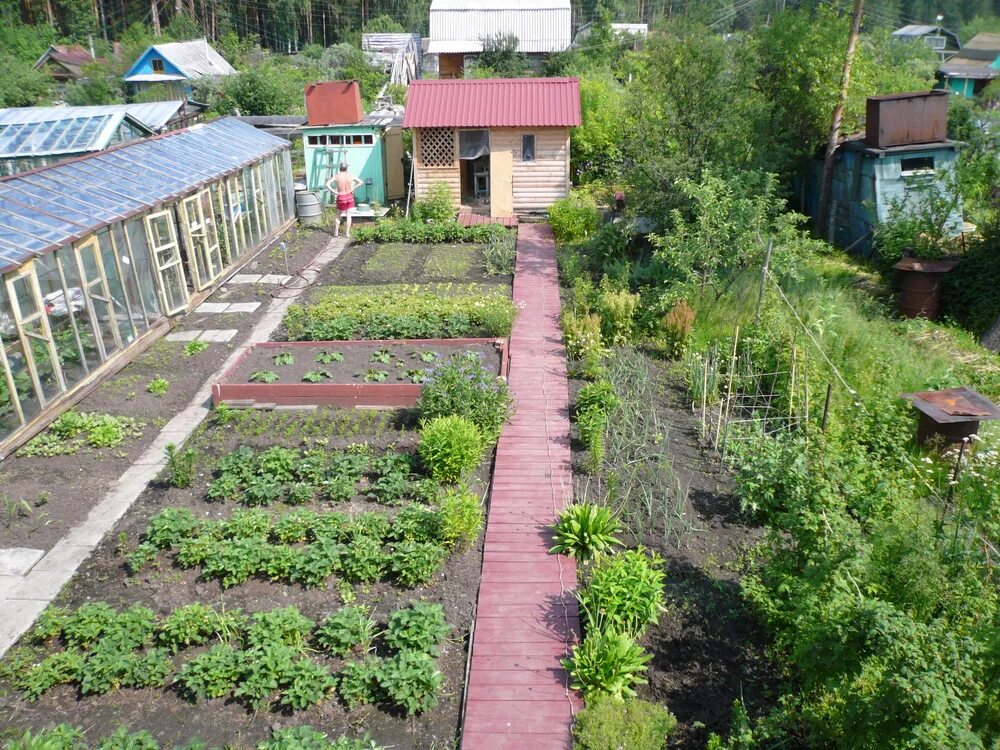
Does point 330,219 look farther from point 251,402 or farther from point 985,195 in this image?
point 985,195

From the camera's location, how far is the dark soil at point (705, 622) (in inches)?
218

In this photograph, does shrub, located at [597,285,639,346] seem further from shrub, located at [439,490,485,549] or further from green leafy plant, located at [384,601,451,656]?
green leafy plant, located at [384,601,451,656]

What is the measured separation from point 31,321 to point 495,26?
34.0 meters

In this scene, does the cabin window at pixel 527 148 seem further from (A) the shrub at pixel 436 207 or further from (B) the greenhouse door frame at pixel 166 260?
(B) the greenhouse door frame at pixel 166 260

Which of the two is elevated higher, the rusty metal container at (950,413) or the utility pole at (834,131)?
the utility pole at (834,131)

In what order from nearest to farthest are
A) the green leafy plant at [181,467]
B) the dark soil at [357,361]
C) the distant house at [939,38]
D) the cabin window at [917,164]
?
the green leafy plant at [181,467] < the dark soil at [357,361] < the cabin window at [917,164] < the distant house at [939,38]

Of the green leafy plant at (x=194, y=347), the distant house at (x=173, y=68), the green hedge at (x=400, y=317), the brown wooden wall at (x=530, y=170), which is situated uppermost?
the distant house at (x=173, y=68)

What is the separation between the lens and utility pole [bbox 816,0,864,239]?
15.6 metres

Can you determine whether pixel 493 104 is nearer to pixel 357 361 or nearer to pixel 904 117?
pixel 904 117

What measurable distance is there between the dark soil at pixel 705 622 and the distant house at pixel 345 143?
554 inches

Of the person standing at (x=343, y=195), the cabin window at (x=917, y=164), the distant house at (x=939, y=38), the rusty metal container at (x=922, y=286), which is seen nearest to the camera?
the rusty metal container at (x=922, y=286)

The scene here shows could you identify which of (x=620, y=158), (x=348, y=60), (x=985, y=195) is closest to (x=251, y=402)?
(x=620, y=158)

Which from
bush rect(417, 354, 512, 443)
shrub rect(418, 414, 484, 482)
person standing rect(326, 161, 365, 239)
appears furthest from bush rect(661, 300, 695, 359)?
person standing rect(326, 161, 365, 239)

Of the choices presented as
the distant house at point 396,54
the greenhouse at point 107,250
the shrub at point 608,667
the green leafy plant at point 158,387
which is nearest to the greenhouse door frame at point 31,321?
the greenhouse at point 107,250
